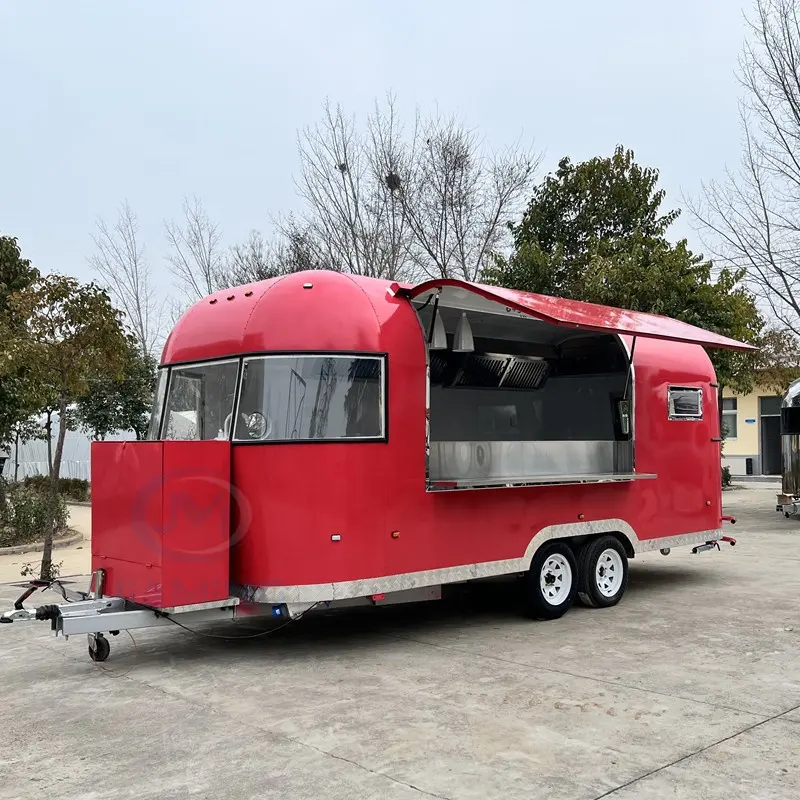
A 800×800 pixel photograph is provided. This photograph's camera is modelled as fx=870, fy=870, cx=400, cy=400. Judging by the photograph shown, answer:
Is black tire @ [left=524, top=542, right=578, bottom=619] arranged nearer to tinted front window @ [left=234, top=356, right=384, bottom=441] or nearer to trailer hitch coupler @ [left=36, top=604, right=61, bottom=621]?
tinted front window @ [left=234, top=356, right=384, bottom=441]

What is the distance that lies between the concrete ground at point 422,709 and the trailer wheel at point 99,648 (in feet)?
0.50

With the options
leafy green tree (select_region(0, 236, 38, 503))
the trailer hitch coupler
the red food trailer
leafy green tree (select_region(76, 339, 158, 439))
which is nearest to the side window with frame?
the red food trailer

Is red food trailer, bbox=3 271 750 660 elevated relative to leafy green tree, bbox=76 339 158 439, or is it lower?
lower

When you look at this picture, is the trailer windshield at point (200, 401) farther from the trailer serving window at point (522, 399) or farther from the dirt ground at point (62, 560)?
the dirt ground at point (62, 560)

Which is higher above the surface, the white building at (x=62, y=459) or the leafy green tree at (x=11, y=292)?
the leafy green tree at (x=11, y=292)

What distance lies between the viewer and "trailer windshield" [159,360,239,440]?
24.1 ft

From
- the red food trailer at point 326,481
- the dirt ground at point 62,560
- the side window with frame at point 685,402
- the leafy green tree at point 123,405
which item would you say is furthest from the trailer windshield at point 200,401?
the leafy green tree at point 123,405

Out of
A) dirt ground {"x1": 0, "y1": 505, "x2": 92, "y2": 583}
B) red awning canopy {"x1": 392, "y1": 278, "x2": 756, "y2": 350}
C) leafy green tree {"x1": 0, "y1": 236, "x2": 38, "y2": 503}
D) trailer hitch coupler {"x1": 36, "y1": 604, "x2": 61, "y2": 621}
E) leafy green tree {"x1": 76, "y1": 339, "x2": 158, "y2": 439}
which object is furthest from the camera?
leafy green tree {"x1": 76, "y1": 339, "x2": 158, "y2": 439}

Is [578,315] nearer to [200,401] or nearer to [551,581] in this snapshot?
[551,581]

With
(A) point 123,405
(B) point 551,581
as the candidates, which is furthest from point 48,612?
(A) point 123,405

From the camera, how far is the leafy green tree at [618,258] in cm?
1845

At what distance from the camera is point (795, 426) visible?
1802cm

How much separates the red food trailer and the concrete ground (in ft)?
1.69

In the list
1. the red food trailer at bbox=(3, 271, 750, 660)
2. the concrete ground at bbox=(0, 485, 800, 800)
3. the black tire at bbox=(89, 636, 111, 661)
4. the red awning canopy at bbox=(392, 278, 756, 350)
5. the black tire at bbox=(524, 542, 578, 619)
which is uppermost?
the red awning canopy at bbox=(392, 278, 756, 350)
